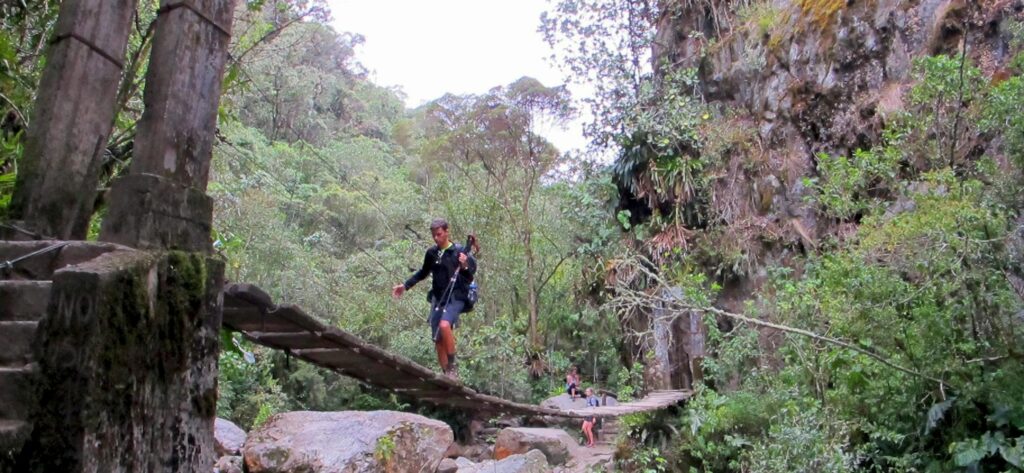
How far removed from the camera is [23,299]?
1619 millimetres

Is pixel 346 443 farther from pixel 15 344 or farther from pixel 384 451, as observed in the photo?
pixel 15 344

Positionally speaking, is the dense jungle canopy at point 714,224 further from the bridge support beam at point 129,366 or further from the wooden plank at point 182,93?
the bridge support beam at point 129,366

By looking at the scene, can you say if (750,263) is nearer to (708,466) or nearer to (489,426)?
(708,466)

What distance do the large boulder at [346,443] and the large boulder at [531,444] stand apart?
2863 mm

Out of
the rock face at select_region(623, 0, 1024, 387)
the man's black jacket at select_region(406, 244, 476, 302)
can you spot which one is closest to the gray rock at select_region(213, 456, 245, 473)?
the man's black jacket at select_region(406, 244, 476, 302)

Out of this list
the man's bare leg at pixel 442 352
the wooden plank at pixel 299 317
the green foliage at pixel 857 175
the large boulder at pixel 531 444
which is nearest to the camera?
the wooden plank at pixel 299 317

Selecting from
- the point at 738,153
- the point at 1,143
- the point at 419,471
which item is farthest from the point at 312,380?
the point at 1,143

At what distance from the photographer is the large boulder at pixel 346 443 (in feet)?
14.5

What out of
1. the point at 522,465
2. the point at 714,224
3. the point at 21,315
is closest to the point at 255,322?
the point at 21,315

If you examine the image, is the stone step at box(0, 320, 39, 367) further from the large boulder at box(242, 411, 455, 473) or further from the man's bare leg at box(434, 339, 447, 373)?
the large boulder at box(242, 411, 455, 473)

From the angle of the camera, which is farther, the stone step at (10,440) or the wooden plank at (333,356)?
the wooden plank at (333,356)

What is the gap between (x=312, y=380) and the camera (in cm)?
974

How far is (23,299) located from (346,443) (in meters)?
3.20

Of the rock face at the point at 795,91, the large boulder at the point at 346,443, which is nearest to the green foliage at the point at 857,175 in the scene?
the rock face at the point at 795,91
